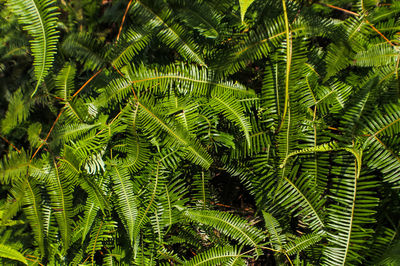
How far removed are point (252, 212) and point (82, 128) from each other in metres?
1.45

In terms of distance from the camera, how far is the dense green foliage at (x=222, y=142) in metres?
1.65

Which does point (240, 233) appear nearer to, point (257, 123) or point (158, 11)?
point (257, 123)

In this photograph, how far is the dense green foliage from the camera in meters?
1.65

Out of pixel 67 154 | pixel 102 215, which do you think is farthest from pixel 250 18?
pixel 102 215

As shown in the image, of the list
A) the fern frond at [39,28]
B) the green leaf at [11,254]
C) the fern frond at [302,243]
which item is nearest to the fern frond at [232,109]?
the fern frond at [302,243]

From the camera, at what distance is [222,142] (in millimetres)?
1840

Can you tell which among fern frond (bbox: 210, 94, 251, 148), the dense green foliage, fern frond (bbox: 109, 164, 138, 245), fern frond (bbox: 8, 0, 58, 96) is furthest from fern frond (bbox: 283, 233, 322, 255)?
fern frond (bbox: 8, 0, 58, 96)

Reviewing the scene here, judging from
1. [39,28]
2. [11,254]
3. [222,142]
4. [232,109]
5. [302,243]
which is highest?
[39,28]

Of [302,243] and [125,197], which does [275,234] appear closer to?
[302,243]

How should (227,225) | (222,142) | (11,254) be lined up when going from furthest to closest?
(222,142) → (227,225) → (11,254)

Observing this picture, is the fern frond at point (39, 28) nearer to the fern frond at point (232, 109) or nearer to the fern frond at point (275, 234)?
the fern frond at point (232, 109)

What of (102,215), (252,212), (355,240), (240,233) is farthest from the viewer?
(252,212)

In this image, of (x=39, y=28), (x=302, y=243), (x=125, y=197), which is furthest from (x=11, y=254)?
(x=302, y=243)

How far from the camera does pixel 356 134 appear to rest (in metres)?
1.66
